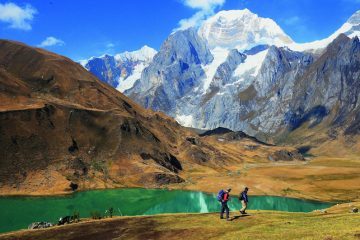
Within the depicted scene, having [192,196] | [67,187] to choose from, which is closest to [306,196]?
[192,196]

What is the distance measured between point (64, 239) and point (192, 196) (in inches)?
4589

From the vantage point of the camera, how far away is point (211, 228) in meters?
51.0

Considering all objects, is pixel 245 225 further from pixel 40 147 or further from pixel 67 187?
pixel 40 147

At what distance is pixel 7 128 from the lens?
18212 centimetres

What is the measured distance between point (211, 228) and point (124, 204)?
3699 inches

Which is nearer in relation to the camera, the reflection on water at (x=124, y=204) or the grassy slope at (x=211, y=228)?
the grassy slope at (x=211, y=228)

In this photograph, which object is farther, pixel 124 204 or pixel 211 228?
pixel 124 204

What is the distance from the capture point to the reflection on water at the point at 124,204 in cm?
11369

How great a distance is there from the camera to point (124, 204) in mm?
141250

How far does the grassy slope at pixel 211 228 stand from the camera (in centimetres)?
4334

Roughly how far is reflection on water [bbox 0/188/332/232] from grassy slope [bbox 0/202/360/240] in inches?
1644

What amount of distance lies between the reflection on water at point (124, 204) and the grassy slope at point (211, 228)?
4177 centimetres

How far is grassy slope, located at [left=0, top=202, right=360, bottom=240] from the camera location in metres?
43.3

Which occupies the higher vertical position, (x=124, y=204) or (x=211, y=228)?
(x=211, y=228)
